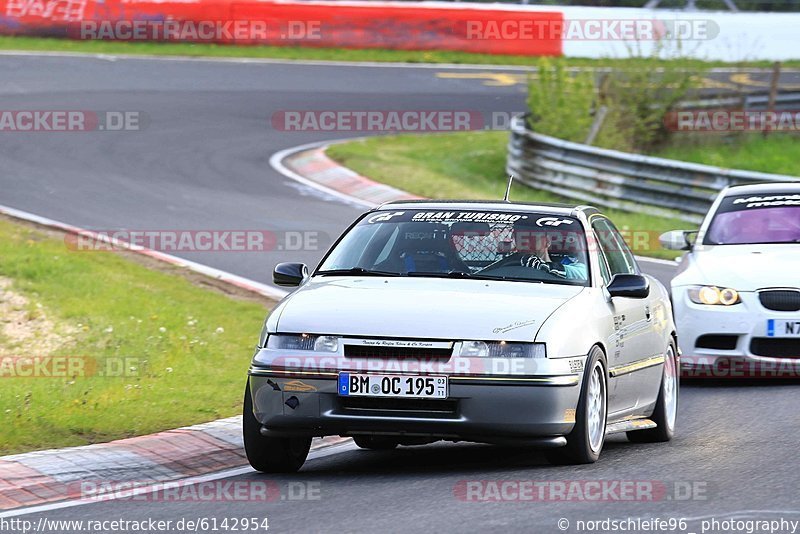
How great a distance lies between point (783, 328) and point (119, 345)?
521cm

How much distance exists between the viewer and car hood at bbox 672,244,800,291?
11820mm

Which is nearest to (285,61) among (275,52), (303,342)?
→ (275,52)

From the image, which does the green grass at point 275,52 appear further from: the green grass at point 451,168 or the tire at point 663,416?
the tire at point 663,416

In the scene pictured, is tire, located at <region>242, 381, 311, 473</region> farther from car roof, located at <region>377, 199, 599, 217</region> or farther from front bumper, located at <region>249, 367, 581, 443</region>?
car roof, located at <region>377, 199, 599, 217</region>

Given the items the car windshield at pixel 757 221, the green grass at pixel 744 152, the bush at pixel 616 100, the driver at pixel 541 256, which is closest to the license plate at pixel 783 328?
the car windshield at pixel 757 221

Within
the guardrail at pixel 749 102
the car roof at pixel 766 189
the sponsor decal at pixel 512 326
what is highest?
the sponsor decal at pixel 512 326

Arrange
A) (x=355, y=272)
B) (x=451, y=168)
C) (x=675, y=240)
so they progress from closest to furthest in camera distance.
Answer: (x=355, y=272)
(x=675, y=240)
(x=451, y=168)

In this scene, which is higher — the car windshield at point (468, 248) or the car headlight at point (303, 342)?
the car windshield at point (468, 248)

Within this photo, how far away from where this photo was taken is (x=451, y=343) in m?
7.48

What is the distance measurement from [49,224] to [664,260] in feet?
24.5

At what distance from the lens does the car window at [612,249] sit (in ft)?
30.3

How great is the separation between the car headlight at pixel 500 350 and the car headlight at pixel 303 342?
2.13 feet

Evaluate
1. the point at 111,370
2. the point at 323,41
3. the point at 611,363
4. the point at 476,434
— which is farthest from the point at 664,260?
the point at 323,41

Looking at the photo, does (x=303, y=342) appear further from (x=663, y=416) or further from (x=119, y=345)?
Result: (x=119, y=345)
